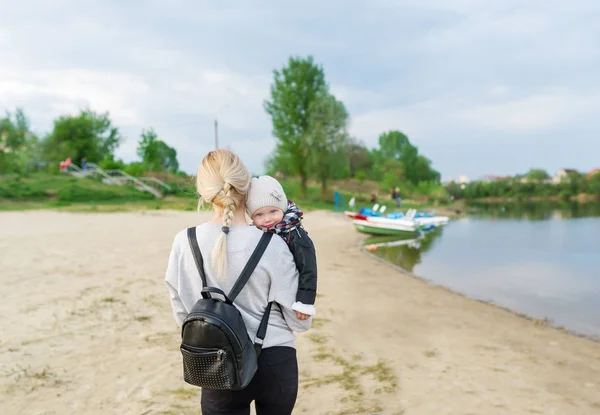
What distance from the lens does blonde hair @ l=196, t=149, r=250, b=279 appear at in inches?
72.7

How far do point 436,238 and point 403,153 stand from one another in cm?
5772

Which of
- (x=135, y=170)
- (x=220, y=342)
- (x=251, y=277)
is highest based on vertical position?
(x=135, y=170)

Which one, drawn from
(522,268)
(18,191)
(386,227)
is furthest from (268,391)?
(18,191)

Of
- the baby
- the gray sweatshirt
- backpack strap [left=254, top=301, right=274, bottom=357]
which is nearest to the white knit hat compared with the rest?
the baby

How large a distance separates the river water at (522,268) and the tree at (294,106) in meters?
17.6

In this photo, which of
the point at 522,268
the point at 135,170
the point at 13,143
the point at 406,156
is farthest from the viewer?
the point at 406,156

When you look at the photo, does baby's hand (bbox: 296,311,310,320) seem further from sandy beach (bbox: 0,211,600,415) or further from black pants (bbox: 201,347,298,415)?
sandy beach (bbox: 0,211,600,415)

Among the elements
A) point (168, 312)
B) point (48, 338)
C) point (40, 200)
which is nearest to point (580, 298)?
point (168, 312)

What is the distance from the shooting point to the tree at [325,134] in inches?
1462

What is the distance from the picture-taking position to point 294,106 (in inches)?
1506

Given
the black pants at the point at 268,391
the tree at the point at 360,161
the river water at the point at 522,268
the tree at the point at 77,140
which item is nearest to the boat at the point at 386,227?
the river water at the point at 522,268

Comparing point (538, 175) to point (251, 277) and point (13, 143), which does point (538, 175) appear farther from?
point (251, 277)

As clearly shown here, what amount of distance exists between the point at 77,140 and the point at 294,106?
20.6 metres

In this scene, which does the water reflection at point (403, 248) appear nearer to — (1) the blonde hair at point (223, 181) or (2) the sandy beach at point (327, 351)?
(2) the sandy beach at point (327, 351)
